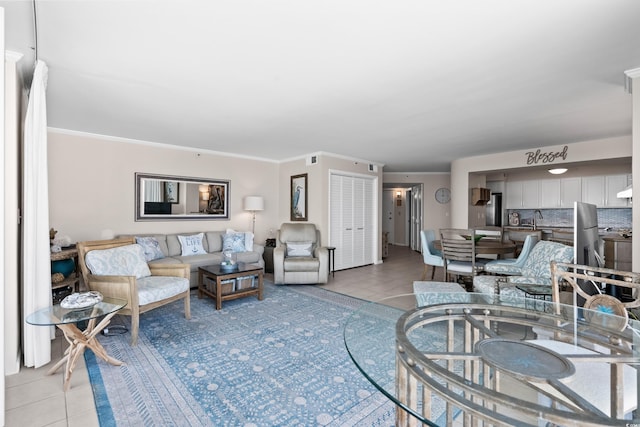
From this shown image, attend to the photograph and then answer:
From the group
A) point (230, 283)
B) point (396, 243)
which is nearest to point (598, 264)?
point (230, 283)

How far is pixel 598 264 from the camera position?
96.9 inches

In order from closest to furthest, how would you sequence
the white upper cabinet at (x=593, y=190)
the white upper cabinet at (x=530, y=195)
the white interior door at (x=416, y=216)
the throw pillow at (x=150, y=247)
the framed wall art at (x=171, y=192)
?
the throw pillow at (x=150, y=247)
the framed wall art at (x=171, y=192)
the white upper cabinet at (x=593, y=190)
the white upper cabinet at (x=530, y=195)
the white interior door at (x=416, y=216)

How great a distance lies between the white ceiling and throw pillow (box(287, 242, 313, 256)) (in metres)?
1.92

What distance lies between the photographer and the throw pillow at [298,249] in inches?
196

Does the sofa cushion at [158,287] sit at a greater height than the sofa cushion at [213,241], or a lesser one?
lesser

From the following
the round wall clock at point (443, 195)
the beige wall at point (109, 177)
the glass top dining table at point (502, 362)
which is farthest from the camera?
the round wall clock at point (443, 195)

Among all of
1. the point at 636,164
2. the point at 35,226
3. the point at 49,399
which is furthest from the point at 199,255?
the point at 636,164

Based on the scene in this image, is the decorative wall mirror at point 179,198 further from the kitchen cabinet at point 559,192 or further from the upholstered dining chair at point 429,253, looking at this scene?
the kitchen cabinet at point 559,192

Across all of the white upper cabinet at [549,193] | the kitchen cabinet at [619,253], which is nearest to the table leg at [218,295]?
the kitchen cabinet at [619,253]

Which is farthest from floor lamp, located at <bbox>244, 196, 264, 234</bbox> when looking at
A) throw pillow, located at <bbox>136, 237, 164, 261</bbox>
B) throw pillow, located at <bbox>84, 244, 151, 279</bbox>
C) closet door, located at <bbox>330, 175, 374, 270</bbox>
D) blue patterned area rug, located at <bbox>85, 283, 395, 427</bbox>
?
blue patterned area rug, located at <bbox>85, 283, 395, 427</bbox>

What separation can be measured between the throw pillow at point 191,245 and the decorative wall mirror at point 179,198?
551 millimetres

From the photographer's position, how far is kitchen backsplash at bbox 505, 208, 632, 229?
5676 millimetres

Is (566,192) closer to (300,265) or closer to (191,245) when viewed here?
(300,265)

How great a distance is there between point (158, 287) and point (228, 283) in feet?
2.90
